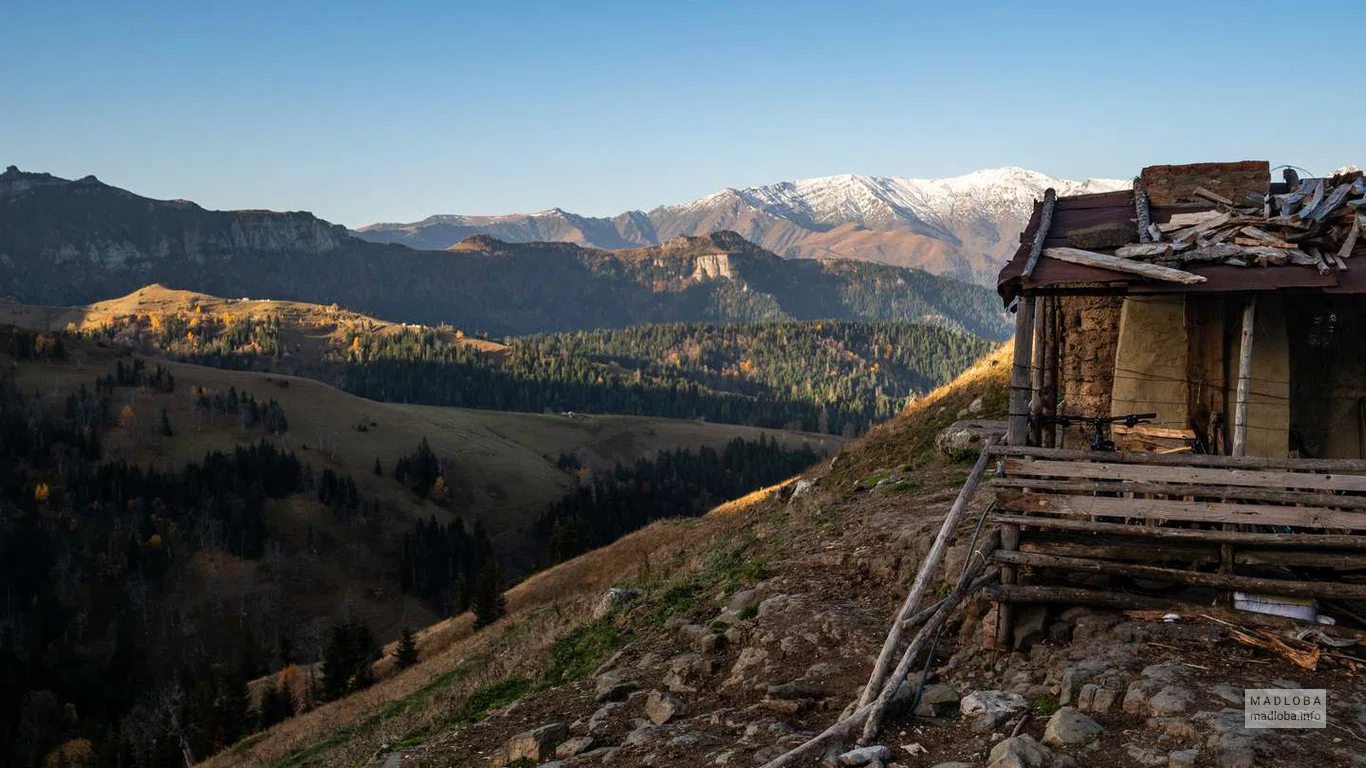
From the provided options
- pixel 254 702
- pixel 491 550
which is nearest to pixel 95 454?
pixel 491 550

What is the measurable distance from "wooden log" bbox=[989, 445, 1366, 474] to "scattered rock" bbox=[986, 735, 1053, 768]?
4582mm

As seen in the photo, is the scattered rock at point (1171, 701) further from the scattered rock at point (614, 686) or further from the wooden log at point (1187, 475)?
the scattered rock at point (614, 686)

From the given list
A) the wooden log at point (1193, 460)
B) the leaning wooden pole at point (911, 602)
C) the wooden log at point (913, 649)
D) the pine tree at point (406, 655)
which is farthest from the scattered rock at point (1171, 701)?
the pine tree at point (406, 655)

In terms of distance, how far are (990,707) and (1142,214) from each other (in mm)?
9454

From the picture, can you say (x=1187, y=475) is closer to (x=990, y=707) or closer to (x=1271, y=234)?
(x=1271, y=234)

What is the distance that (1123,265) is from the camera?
44.1 feet

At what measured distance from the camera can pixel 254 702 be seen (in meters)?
83.9

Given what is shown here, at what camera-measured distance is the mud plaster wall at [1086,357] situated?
1973 cm

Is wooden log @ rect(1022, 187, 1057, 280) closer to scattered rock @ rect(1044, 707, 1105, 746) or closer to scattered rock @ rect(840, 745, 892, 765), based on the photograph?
scattered rock @ rect(1044, 707, 1105, 746)

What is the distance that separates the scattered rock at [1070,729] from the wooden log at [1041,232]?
6457 millimetres

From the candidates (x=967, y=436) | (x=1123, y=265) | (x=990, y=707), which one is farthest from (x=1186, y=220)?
(x=967, y=436)

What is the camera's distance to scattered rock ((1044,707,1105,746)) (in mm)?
10312

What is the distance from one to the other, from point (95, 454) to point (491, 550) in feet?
260

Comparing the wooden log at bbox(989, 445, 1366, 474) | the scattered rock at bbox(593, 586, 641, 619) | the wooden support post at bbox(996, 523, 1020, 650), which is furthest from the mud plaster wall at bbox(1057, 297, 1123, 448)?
the scattered rock at bbox(593, 586, 641, 619)
